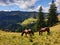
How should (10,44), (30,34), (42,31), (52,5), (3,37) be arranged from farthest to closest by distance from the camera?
(52,5) < (42,31) < (30,34) < (3,37) < (10,44)

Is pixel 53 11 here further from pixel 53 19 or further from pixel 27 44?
pixel 27 44

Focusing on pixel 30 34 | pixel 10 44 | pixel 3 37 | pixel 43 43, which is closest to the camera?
pixel 10 44

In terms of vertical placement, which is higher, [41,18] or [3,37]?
[3,37]

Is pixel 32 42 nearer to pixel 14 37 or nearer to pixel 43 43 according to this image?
pixel 43 43

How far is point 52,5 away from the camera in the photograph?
370 feet

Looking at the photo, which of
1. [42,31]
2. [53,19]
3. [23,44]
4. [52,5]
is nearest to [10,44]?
[23,44]

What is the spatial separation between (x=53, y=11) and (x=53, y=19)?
7381mm

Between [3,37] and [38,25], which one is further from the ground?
[3,37]

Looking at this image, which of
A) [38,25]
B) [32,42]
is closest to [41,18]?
[38,25]

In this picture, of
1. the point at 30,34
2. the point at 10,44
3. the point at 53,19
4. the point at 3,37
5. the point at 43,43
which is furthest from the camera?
the point at 53,19

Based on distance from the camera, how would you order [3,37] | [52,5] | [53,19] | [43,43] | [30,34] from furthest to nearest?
1. [52,5]
2. [53,19]
3. [30,34]
4. [3,37]
5. [43,43]

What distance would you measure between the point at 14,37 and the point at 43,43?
5.66 meters

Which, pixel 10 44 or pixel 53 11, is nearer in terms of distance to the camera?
pixel 10 44

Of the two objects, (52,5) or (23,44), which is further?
(52,5)
